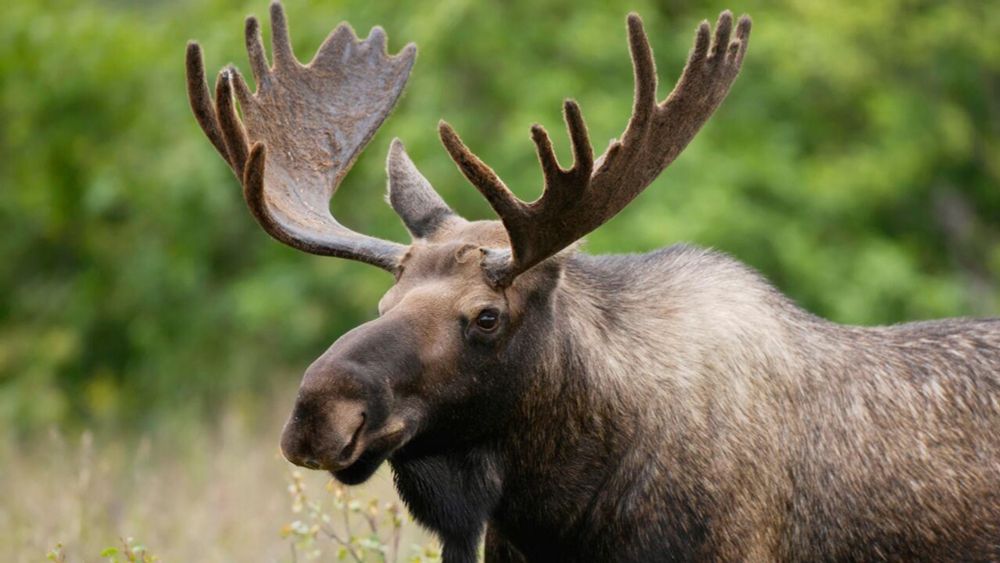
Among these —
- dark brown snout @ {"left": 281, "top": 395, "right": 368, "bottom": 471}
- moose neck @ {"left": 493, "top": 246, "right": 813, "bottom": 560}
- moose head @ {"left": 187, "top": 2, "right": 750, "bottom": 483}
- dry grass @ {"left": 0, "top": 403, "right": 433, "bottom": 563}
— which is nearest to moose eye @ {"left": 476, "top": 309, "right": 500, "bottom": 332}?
moose head @ {"left": 187, "top": 2, "right": 750, "bottom": 483}

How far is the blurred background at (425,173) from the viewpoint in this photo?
1331cm

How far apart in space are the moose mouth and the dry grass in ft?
2.08

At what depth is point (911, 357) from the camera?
16.4ft

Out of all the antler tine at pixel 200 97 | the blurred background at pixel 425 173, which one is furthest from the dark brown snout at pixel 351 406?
the blurred background at pixel 425 173

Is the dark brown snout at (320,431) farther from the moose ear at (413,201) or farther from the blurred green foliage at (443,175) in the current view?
the blurred green foliage at (443,175)

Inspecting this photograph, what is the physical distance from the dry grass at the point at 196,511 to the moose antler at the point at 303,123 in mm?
807

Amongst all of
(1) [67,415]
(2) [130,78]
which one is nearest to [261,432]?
(1) [67,415]

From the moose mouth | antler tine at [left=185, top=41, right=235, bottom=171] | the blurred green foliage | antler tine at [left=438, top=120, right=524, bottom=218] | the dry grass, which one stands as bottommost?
the dry grass

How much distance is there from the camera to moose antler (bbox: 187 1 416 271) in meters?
4.70

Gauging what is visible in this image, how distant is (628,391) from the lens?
464 cm

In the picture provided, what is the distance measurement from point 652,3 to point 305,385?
11389 mm

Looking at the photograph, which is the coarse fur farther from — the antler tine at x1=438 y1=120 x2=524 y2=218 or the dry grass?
the dry grass

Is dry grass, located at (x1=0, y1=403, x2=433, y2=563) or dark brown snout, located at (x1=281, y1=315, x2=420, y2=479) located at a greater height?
dark brown snout, located at (x1=281, y1=315, x2=420, y2=479)

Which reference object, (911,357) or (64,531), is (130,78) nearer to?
(64,531)
